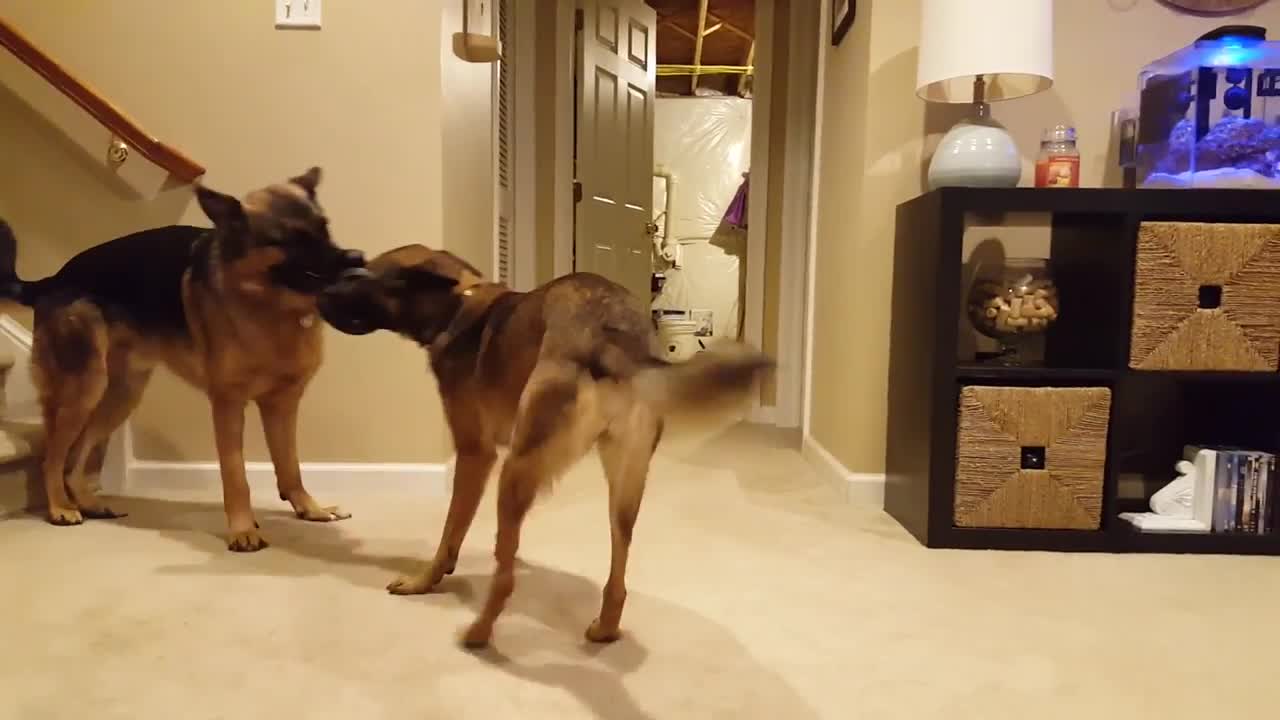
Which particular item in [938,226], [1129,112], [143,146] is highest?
[1129,112]

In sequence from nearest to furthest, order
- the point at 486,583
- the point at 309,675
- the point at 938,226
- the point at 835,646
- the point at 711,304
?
1. the point at 309,675
2. the point at 835,646
3. the point at 486,583
4. the point at 938,226
5. the point at 711,304

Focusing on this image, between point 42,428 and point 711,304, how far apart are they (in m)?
5.33

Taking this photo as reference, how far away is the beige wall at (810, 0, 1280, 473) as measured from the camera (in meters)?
2.14

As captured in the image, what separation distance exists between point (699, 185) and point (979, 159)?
5121mm

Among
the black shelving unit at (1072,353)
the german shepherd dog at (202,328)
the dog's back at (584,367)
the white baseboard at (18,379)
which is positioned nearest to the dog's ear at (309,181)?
the german shepherd dog at (202,328)

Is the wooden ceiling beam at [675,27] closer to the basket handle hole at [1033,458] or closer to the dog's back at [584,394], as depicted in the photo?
the basket handle hole at [1033,458]

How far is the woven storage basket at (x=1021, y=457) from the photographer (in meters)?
1.77

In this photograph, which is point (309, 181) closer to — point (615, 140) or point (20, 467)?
point (20, 467)

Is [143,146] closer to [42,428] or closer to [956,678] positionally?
[42,428]

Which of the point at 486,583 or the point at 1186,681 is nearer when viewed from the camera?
the point at 1186,681

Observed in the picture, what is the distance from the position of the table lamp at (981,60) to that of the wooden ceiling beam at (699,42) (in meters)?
3.66

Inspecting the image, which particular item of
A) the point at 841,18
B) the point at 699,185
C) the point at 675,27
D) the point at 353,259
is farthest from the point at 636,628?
the point at 699,185

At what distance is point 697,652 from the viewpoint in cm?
122

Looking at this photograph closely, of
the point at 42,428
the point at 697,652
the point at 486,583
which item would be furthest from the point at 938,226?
the point at 42,428
